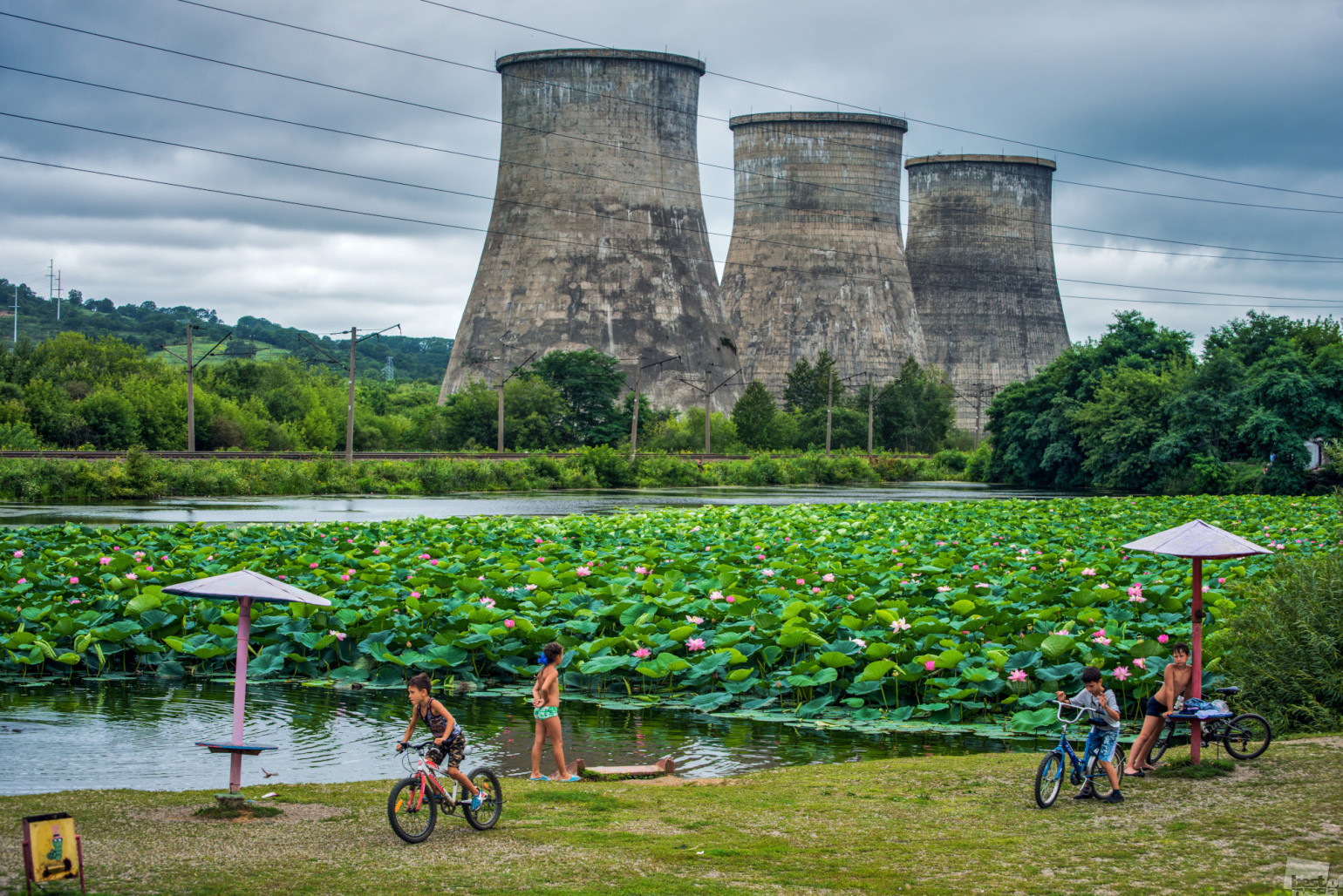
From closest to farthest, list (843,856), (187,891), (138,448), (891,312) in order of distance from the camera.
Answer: (187,891)
(843,856)
(138,448)
(891,312)

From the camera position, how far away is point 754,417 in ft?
165

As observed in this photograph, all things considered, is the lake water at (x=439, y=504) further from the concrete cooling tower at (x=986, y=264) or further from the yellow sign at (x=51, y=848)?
the concrete cooling tower at (x=986, y=264)

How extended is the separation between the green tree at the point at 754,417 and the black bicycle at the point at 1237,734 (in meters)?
43.9

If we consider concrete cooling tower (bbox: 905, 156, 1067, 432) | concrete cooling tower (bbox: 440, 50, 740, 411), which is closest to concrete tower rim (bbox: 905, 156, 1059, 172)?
concrete cooling tower (bbox: 905, 156, 1067, 432)

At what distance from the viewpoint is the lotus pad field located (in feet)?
24.3

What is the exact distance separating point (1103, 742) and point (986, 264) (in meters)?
51.5

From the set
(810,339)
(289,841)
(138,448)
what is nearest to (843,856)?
(289,841)

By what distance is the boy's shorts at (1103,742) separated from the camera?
525cm

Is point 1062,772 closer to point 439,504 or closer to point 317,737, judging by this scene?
point 317,737

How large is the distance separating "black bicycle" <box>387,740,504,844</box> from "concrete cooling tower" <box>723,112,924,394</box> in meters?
49.2

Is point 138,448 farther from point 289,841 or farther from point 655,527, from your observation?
point 289,841

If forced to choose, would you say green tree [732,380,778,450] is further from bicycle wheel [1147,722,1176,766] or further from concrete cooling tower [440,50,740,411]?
bicycle wheel [1147,722,1176,766]

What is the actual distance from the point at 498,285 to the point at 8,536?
36173mm

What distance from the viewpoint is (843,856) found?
4336 mm
